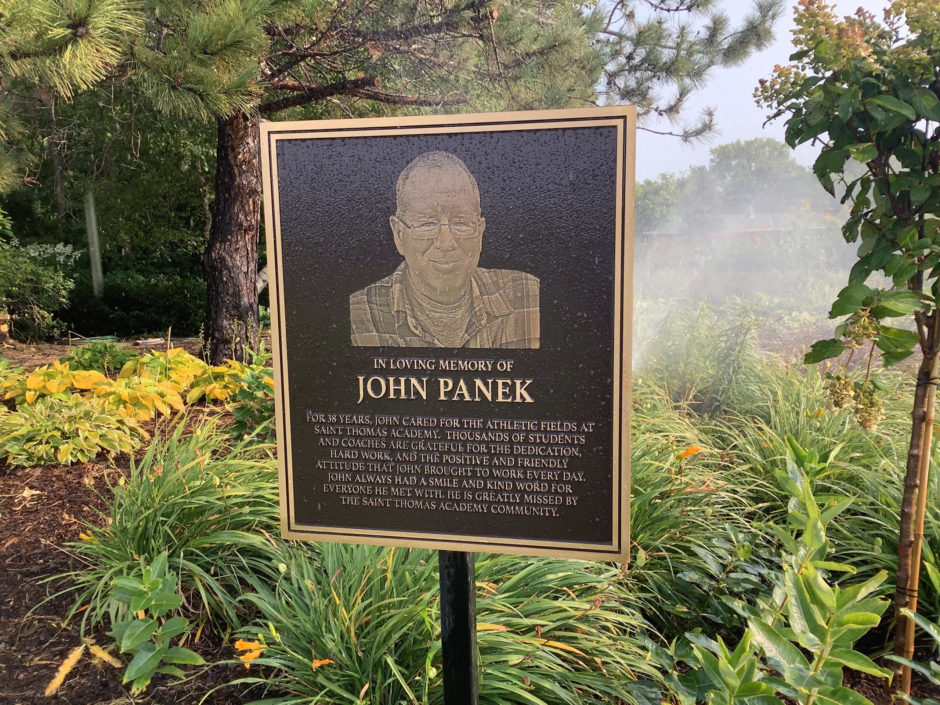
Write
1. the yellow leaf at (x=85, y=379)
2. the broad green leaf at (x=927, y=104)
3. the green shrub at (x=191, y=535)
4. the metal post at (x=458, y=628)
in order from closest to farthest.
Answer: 1. the metal post at (x=458, y=628)
2. the broad green leaf at (x=927, y=104)
3. the green shrub at (x=191, y=535)
4. the yellow leaf at (x=85, y=379)

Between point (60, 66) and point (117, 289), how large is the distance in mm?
12577

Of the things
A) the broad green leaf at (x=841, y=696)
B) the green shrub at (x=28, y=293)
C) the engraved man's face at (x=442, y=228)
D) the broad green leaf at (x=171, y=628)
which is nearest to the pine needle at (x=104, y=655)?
the broad green leaf at (x=171, y=628)

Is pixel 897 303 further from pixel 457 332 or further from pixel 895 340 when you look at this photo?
pixel 457 332

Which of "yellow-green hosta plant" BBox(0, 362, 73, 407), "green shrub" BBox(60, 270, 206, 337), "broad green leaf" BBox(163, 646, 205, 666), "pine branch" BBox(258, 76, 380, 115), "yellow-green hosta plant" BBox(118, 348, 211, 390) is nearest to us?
"broad green leaf" BBox(163, 646, 205, 666)

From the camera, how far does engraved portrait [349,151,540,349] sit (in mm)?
1847

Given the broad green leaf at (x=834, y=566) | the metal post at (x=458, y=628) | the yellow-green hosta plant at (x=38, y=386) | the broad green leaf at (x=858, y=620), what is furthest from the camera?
the yellow-green hosta plant at (x=38, y=386)

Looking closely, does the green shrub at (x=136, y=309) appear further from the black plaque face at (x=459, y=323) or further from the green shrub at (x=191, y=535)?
the black plaque face at (x=459, y=323)

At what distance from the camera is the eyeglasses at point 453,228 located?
1841 millimetres

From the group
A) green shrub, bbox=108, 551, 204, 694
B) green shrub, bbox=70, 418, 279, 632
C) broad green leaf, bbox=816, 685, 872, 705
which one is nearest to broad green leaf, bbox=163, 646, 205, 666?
green shrub, bbox=108, 551, 204, 694

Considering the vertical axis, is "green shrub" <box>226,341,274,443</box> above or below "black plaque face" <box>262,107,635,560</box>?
below

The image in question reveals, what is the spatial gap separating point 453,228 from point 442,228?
0.10ft

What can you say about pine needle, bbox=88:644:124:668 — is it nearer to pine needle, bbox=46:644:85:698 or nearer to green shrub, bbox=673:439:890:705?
pine needle, bbox=46:644:85:698

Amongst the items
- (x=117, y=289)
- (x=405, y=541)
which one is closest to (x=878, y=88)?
(x=405, y=541)

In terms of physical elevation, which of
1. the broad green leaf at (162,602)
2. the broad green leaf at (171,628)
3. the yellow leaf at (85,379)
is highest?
the yellow leaf at (85,379)
